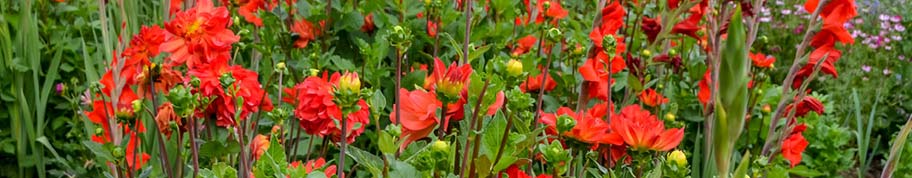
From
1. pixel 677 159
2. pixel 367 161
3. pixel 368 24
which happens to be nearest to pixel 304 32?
pixel 368 24

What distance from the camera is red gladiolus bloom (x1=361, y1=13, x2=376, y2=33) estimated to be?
2.34 metres

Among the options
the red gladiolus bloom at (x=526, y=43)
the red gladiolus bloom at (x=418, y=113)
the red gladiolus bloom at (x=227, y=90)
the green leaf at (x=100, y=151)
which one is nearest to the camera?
the red gladiolus bloom at (x=418, y=113)

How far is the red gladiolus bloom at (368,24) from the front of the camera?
7.67 ft

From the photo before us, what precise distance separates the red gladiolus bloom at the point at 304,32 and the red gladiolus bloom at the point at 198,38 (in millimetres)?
851

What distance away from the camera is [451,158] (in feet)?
3.50

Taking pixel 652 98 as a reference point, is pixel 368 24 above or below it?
above

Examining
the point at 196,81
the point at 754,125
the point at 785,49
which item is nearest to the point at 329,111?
the point at 196,81

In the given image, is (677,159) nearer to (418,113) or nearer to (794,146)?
(418,113)

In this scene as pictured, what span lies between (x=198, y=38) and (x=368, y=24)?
0.99 metres

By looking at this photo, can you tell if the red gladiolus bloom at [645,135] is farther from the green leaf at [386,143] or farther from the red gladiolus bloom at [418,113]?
the green leaf at [386,143]

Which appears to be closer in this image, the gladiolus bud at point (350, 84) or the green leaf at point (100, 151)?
the gladiolus bud at point (350, 84)

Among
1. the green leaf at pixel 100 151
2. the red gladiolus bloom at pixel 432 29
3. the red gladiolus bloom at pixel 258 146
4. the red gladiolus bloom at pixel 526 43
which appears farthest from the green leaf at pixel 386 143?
the red gladiolus bloom at pixel 526 43

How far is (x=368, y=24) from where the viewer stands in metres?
2.35

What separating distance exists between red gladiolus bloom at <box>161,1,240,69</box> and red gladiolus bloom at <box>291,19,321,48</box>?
33.5 inches
